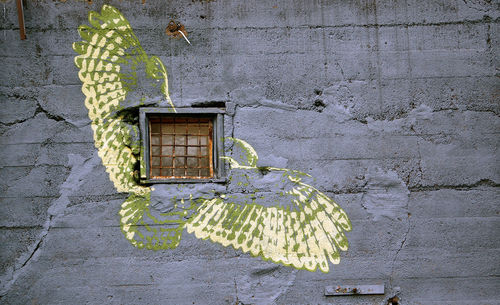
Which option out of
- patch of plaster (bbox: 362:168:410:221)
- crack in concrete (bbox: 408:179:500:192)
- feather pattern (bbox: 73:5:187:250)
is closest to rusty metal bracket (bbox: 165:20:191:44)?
feather pattern (bbox: 73:5:187:250)

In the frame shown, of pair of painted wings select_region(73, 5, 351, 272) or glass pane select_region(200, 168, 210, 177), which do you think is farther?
glass pane select_region(200, 168, 210, 177)

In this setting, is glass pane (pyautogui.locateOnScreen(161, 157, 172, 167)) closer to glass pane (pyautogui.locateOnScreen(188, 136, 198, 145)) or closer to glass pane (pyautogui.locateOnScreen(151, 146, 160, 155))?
glass pane (pyautogui.locateOnScreen(151, 146, 160, 155))

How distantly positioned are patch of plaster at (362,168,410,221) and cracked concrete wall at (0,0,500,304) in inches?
0.4

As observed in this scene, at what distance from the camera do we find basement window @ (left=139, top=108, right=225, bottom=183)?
9.98 ft

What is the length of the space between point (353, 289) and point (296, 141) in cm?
118

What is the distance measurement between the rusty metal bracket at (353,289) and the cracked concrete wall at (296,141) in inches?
2.3

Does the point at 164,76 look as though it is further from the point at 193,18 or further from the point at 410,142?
the point at 410,142

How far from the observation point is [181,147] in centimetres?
310

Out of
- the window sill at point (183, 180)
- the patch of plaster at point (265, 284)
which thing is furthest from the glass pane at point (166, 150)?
the patch of plaster at point (265, 284)

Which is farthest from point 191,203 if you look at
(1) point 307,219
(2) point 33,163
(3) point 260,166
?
(2) point 33,163

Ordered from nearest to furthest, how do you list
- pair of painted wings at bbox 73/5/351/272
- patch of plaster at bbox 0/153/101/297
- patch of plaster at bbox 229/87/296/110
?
patch of plaster at bbox 0/153/101/297, pair of painted wings at bbox 73/5/351/272, patch of plaster at bbox 229/87/296/110

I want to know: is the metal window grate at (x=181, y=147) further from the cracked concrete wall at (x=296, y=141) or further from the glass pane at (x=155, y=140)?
the cracked concrete wall at (x=296, y=141)

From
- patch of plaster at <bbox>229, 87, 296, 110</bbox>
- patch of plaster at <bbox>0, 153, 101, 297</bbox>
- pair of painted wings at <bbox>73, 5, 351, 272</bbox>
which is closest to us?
patch of plaster at <bbox>0, 153, 101, 297</bbox>

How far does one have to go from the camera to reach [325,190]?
9.95ft
